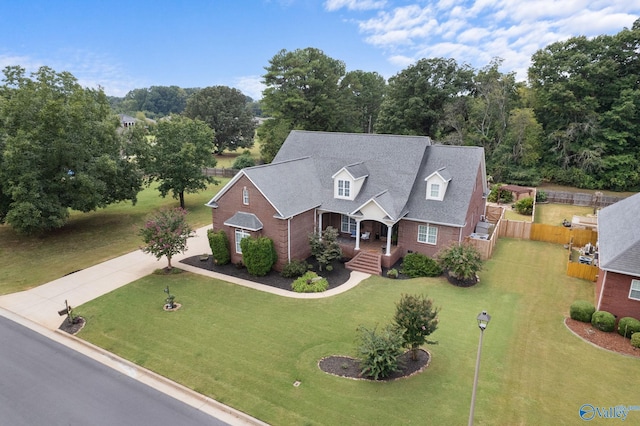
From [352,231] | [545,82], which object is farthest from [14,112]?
[545,82]

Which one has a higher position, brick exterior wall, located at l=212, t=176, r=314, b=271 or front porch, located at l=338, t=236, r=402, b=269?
brick exterior wall, located at l=212, t=176, r=314, b=271

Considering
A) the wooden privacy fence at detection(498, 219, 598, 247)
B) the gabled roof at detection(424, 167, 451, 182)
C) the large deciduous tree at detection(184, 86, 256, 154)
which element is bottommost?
the wooden privacy fence at detection(498, 219, 598, 247)

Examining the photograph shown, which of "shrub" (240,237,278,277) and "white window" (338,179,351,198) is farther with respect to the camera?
"white window" (338,179,351,198)

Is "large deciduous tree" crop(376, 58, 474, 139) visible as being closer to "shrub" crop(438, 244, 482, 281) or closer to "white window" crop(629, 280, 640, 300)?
"shrub" crop(438, 244, 482, 281)

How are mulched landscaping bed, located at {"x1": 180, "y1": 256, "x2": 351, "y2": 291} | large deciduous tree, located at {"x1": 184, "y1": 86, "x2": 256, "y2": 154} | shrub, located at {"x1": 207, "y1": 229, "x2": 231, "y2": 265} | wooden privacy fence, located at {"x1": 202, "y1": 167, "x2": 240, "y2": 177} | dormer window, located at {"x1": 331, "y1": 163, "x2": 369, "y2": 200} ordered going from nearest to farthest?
mulched landscaping bed, located at {"x1": 180, "y1": 256, "x2": 351, "y2": 291}
shrub, located at {"x1": 207, "y1": 229, "x2": 231, "y2": 265}
dormer window, located at {"x1": 331, "y1": 163, "x2": 369, "y2": 200}
wooden privacy fence, located at {"x1": 202, "y1": 167, "x2": 240, "y2": 177}
large deciduous tree, located at {"x1": 184, "y1": 86, "x2": 256, "y2": 154}

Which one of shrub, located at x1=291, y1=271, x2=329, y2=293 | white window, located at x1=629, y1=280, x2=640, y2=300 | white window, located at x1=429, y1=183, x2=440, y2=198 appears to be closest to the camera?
white window, located at x1=629, y1=280, x2=640, y2=300

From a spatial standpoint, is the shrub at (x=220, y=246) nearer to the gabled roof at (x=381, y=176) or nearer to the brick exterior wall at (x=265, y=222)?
the brick exterior wall at (x=265, y=222)

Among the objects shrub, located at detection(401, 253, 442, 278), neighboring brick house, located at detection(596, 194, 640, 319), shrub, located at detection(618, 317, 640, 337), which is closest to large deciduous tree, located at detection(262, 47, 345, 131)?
shrub, located at detection(401, 253, 442, 278)
